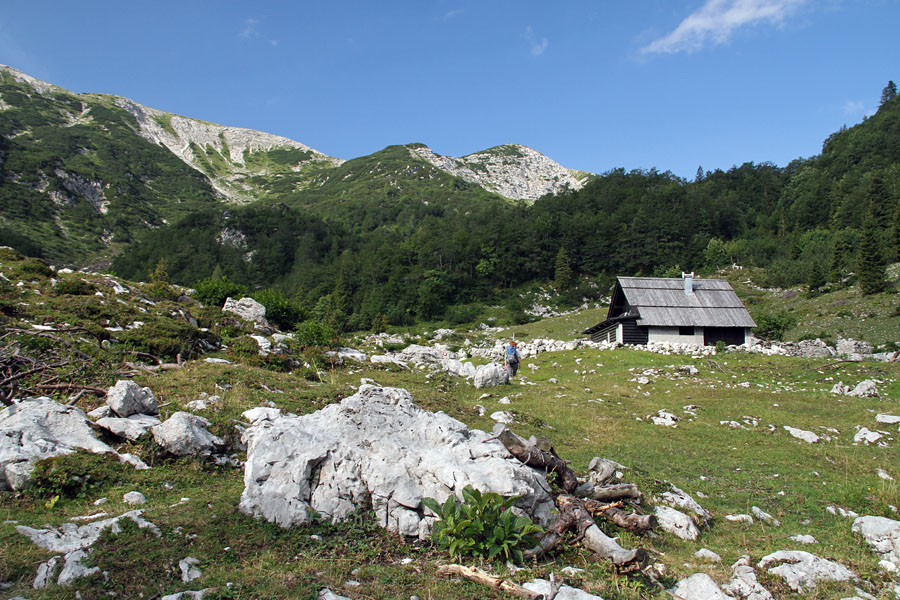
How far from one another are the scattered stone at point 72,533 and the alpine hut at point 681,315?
112 ft

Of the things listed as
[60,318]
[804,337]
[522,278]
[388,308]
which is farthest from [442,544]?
[522,278]

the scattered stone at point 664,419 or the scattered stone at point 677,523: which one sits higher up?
the scattered stone at point 677,523

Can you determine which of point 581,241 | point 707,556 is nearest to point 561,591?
point 707,556

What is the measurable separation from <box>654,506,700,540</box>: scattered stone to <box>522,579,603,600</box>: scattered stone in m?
3.01

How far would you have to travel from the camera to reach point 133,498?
6562mm

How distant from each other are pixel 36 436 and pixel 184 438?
6.52ft

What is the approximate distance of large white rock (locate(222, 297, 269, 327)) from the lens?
25106 millimetres

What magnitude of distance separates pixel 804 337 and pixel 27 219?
152452 mm

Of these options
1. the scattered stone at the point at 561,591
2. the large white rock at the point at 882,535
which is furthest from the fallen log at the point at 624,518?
the large white rock at the point at 882,535

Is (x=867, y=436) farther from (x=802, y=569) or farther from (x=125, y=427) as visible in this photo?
(x=125, y=427)

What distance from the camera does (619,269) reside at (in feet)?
286

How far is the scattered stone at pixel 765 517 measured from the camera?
8.14 metres

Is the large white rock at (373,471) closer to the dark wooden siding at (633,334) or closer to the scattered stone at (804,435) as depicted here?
the scattered stone at (804,435)

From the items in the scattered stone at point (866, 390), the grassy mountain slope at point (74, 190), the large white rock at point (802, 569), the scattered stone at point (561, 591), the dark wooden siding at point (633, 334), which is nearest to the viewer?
the scattered stone at point (561, 591)
